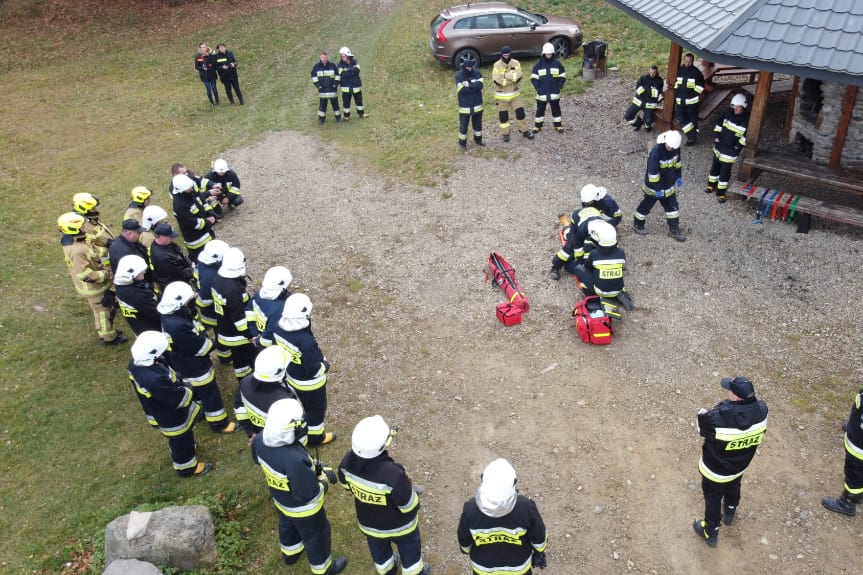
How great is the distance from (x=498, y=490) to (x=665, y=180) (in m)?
6.71

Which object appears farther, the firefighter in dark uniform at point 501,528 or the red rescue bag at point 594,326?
the red rescue bag at point 594,326

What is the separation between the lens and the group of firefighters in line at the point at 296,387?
4.95m

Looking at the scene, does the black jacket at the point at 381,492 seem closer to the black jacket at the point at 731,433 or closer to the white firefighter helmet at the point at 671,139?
the black jacket at the point at 731,433

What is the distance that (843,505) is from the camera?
6.07m

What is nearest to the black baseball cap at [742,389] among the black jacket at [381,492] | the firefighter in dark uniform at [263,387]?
the black jacket at [381,492]

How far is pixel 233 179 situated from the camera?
11867mm

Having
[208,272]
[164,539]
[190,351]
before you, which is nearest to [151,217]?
[208,272]

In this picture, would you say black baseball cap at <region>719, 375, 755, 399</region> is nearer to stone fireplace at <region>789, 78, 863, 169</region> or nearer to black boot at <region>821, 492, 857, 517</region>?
black boot at <region>821, 492, 857, 517</region>

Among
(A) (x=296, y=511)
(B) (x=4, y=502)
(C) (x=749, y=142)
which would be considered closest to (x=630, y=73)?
(C) (x=749, y=142)

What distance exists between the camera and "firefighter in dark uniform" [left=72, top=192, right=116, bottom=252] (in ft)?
29.1

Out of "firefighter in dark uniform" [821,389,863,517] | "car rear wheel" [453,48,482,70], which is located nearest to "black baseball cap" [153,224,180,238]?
"firefighter in dark uniform" [821,389,863,517]

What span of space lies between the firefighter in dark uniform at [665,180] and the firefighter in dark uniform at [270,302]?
5.65 meters

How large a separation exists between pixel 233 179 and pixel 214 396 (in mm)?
5634

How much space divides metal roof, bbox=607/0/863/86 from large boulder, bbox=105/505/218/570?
8.12 metres
